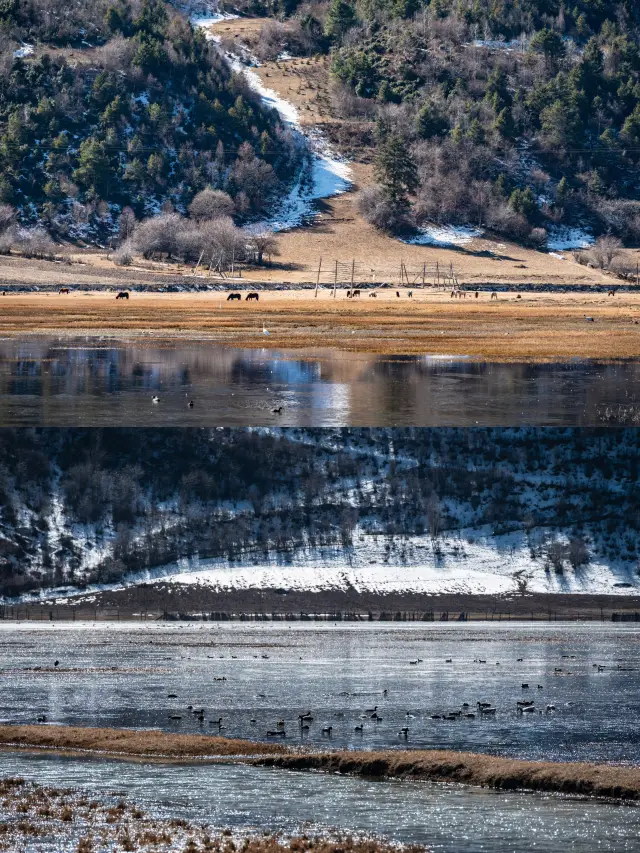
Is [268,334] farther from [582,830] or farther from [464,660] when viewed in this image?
[582,830]

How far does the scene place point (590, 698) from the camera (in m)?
28.7

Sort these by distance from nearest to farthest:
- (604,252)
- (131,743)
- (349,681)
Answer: (131,743)
(349,681)
(604,252)

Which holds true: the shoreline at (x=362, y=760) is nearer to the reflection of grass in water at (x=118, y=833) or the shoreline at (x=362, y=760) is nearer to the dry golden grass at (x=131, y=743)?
the dry golden grass at (x=131, y=743)

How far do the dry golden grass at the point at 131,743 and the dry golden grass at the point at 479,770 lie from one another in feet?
3.25

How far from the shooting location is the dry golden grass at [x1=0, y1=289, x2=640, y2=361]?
77750mm

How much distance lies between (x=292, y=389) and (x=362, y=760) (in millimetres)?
33939

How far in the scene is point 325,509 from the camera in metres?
40.3

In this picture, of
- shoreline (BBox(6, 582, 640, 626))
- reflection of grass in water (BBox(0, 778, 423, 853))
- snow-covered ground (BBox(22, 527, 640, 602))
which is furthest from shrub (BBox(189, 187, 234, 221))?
reflection of grass in water (BBox(0, 778, 423, 853))

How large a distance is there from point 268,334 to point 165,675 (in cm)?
5515

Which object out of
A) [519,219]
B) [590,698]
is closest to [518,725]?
[590,698]

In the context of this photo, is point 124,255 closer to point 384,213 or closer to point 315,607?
point 384,213

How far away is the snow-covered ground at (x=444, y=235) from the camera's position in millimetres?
190125

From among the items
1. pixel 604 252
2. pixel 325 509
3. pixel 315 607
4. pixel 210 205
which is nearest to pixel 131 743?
pixel 315 607

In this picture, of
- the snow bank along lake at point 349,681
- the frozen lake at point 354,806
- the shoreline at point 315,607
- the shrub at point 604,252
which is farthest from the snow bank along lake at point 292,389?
the shrub at point 604,252
